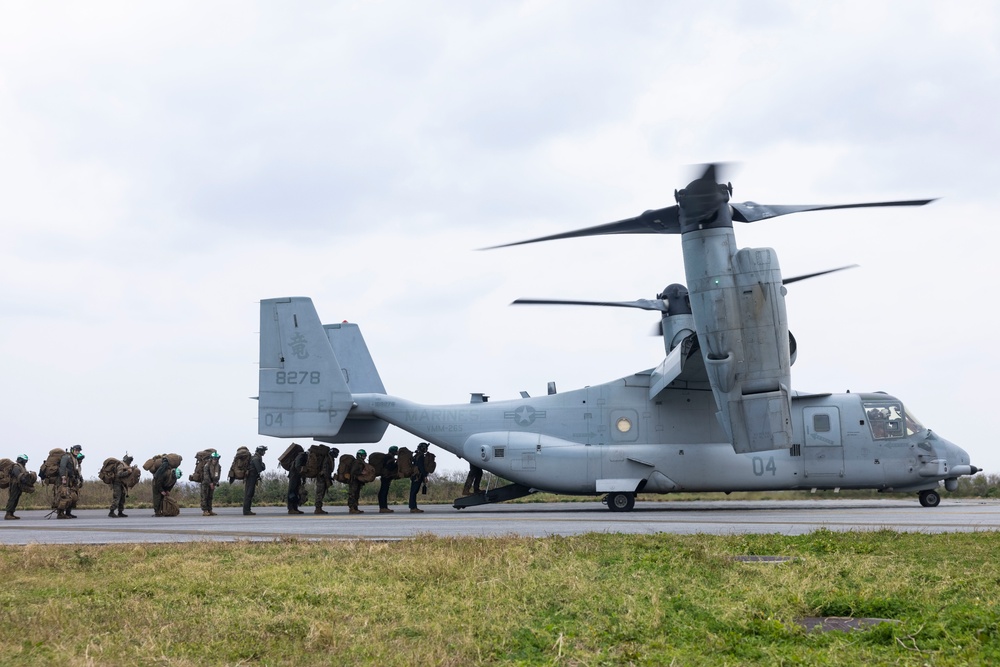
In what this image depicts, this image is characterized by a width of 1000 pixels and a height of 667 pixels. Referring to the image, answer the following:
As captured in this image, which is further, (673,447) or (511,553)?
(673,447)

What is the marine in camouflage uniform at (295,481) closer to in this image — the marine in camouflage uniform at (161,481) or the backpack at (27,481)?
the marine in camouflage uniform at (161,481)

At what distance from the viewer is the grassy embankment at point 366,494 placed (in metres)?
27.7

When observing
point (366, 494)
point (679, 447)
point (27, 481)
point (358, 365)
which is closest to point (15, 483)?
point (27, 481)

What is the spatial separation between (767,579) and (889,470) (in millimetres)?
15330

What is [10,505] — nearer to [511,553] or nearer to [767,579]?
[511,553]

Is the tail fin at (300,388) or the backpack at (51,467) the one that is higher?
the tail fin at (300,388)

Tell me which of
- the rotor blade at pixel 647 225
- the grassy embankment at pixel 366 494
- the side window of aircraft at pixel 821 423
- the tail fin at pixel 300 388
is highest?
the rotor blade at pixel 647 225

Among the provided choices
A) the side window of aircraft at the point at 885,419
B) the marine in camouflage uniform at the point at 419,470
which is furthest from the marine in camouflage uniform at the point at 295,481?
the side window of aircraft at the point at 885,419

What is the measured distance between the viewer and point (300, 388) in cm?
2366

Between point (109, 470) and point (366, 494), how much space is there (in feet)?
38.7

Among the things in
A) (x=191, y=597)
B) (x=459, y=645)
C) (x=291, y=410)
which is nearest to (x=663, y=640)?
(x=459, y=645)

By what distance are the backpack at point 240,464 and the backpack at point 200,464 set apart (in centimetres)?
66

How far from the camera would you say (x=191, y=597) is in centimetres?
700

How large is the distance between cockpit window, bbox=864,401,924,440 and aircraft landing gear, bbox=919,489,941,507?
142 cm
